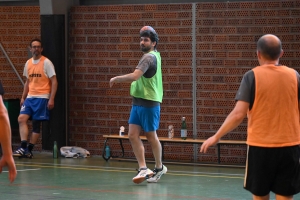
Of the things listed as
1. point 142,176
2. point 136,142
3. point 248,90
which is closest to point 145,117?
point 136,142

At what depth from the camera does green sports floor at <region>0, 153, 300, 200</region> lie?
1002 centimetres

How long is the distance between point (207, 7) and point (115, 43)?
2110mm

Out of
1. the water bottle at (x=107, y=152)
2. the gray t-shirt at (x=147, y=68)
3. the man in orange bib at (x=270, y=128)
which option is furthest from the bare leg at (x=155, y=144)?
the man in orange bib at (x=270, y=128)

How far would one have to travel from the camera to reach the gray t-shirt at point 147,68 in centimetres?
1111

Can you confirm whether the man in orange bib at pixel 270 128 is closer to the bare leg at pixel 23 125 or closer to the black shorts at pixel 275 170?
the black shorts at pixel 275 170

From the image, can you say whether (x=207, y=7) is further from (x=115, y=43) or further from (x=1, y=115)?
(x=1, y=115)

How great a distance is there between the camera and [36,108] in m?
15.3

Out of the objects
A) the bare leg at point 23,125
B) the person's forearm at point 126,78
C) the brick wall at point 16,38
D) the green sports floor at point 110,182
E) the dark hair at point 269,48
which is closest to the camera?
the dark hair at point 269,48

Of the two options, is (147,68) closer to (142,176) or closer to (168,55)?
(142,176)

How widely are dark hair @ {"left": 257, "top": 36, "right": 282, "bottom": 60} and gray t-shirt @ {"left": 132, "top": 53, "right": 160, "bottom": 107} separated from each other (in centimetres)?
Answer: 460

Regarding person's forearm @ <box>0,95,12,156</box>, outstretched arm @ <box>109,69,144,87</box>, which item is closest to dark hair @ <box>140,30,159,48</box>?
outstretched arm @ <box>109,69,144,87</box>

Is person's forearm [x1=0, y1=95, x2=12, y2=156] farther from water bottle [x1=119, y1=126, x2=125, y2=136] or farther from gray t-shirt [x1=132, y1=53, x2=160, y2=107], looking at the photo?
water bottle [x1=119, y1=126, x2=125, y2=136]

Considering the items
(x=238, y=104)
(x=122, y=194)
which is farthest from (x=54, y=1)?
(x=238, y=104)

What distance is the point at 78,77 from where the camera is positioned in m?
16.1
